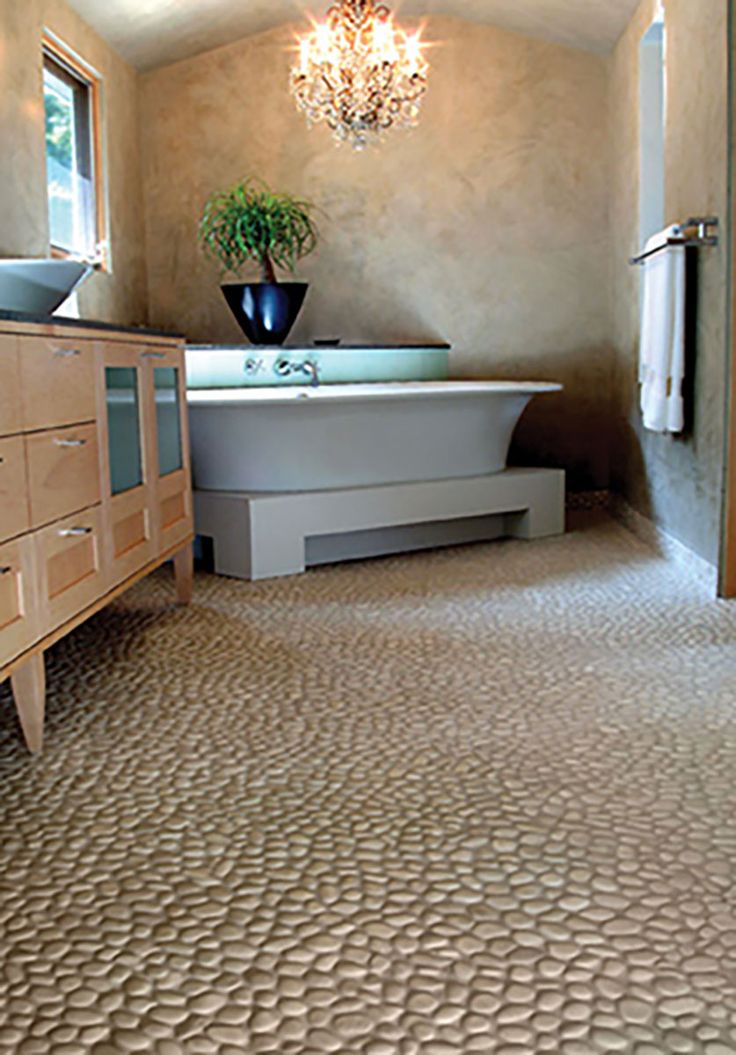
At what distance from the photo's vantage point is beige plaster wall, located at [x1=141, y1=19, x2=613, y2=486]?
4828 millimetres

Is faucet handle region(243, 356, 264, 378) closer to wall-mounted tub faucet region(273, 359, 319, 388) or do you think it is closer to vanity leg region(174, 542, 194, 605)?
wall-mounted tub faucet region(273, 359, 319, 388)

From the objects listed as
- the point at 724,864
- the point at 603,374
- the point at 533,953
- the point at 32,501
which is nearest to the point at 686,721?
the point at 724,864

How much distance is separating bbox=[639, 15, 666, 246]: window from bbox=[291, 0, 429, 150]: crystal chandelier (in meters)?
0.85

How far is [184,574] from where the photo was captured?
3.01 meters

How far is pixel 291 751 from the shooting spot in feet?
6.17

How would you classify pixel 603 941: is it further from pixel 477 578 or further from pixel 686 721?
pixel 477 578

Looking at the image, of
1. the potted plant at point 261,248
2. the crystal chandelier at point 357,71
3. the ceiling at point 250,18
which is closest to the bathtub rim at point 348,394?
the potted plant at point 261,248

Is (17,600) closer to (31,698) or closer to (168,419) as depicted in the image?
(31,698)

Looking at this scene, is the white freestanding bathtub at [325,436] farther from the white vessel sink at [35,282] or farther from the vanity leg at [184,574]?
the white vessel sink at [35,282]

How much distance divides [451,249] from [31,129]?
2097 mm

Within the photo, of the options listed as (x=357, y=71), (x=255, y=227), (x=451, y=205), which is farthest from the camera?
(x=451, y=205)

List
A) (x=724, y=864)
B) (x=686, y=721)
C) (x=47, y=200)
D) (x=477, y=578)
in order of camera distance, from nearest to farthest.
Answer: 1. (x=724, y=864)
2. (x=686, y=721)
3. (x=477, y=578)
4. (x=47, y=200)

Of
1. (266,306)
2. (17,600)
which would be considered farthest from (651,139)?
(17,600)

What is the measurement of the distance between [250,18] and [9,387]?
350 centimetres
